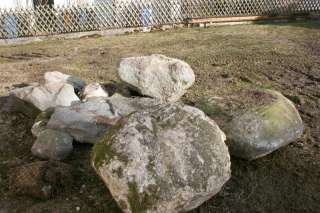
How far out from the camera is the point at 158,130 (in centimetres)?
240

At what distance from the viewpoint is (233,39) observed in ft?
24.7

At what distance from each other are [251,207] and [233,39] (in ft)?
17.3

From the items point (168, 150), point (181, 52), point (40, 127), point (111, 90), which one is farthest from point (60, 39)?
point (168, 150)

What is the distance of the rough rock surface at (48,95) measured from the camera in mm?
3834

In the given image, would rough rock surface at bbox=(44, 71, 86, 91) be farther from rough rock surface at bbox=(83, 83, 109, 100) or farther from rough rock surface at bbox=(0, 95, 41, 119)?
rough rock surface at bbox=(0, 95, 41, 119)

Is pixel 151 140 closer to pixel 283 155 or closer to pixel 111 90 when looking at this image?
pixel 283 155

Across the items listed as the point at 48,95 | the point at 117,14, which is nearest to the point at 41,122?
the point at 48,95

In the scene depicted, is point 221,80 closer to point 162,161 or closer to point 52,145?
point 52,145

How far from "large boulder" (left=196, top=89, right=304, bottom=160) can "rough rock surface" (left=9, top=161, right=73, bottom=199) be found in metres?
1.21

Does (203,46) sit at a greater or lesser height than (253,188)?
lesser

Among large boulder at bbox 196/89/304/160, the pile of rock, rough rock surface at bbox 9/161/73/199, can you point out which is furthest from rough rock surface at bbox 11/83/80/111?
large boulder at bbox 196/89/304/160

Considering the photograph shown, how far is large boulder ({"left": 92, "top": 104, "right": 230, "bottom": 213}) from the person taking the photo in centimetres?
225

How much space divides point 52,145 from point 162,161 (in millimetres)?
1230

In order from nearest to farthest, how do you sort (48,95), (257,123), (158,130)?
(158,130) < (257,123) < (48,95)
